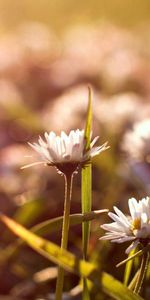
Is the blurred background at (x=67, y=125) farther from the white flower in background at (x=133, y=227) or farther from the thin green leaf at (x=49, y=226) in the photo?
the white flower in background at (x=133, y=227)

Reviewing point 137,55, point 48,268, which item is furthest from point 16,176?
point 137,55

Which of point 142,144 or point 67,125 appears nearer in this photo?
point 142,144

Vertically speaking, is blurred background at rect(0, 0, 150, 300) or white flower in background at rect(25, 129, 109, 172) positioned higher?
blurred background at rect(0, 0, 150, 300)

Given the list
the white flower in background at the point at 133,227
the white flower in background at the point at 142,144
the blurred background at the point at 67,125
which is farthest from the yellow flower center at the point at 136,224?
the white flower in background at the point at 142,144

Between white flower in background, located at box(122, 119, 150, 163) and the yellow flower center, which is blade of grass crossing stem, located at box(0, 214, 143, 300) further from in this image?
white flower in background, located at box(122, 119, 150, 163)

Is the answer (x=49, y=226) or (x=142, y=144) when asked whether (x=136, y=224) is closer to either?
(x=49, y=226)

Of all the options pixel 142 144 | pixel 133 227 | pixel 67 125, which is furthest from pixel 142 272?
pixel 67 125

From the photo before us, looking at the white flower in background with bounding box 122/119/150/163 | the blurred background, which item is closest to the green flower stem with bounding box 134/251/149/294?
the blurred background
